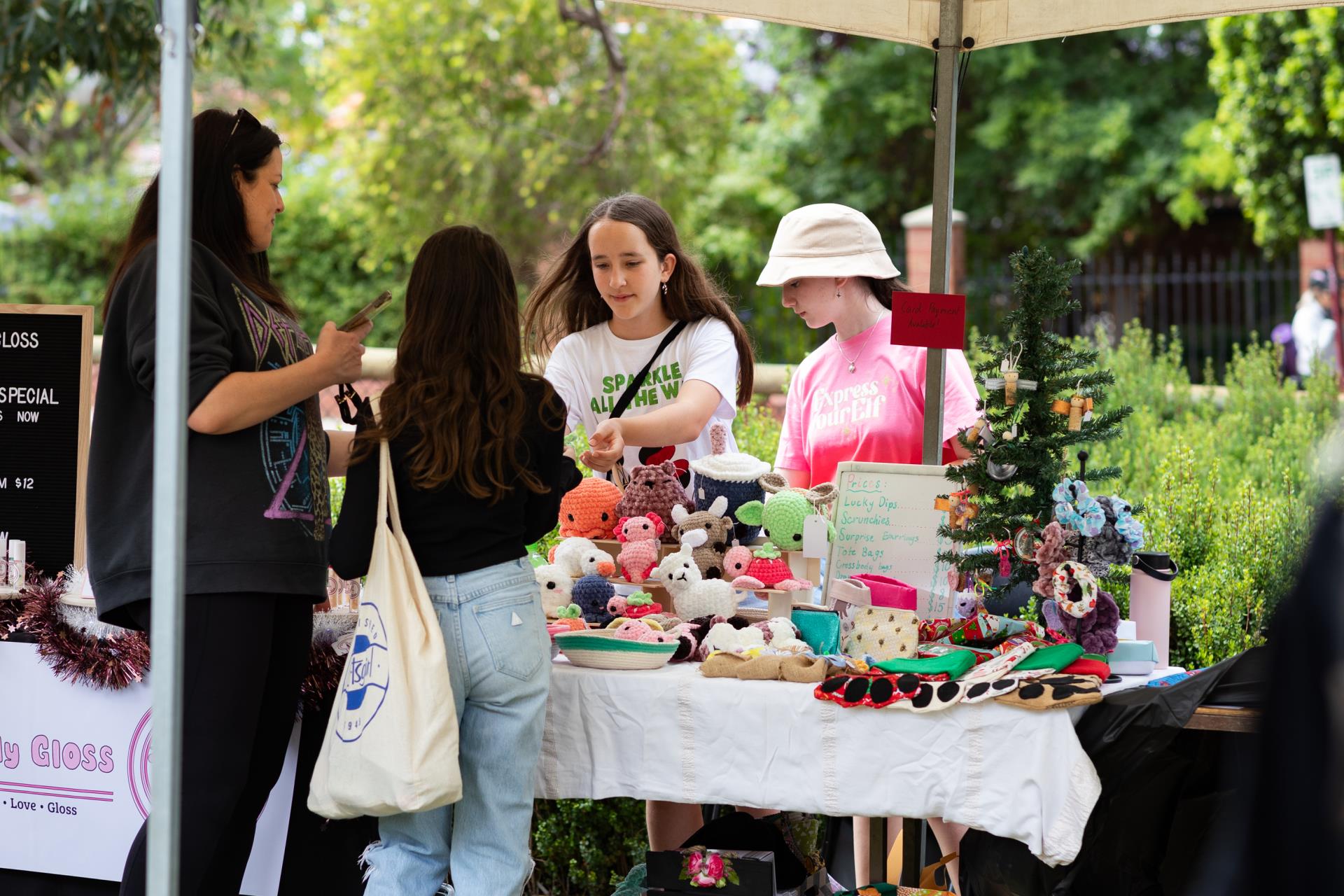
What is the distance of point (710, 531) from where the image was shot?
2766mm

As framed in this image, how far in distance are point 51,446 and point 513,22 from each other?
8.25m

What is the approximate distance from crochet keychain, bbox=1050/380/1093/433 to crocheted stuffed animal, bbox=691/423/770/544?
64 cm

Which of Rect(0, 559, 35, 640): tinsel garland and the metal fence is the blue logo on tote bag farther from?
the metal fence

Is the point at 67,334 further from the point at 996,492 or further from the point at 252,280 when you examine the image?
the point at 996,492

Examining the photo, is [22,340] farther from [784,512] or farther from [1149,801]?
[1149,801]

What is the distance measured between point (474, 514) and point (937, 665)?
87 cm

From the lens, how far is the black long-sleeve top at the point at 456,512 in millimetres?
2211

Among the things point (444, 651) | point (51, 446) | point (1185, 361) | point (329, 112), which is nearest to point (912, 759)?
point (444, 651)

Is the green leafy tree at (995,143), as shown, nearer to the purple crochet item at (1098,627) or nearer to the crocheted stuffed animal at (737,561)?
the crocheted stuffed animal at (737,561)

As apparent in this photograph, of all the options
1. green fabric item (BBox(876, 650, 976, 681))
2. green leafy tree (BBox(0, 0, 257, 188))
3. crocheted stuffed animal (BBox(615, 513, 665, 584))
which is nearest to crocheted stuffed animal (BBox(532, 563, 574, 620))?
crocheted stuffed animal (BBox(615, 513, 665, 584))

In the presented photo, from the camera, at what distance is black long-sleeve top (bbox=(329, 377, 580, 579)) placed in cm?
221

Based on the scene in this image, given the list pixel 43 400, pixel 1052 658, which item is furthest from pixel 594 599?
pixel 43 400

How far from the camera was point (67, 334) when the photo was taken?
10.9 feet

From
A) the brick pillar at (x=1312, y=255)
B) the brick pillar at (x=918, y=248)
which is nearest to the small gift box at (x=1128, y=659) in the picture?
the brick pillar at (x=918, y=248)
